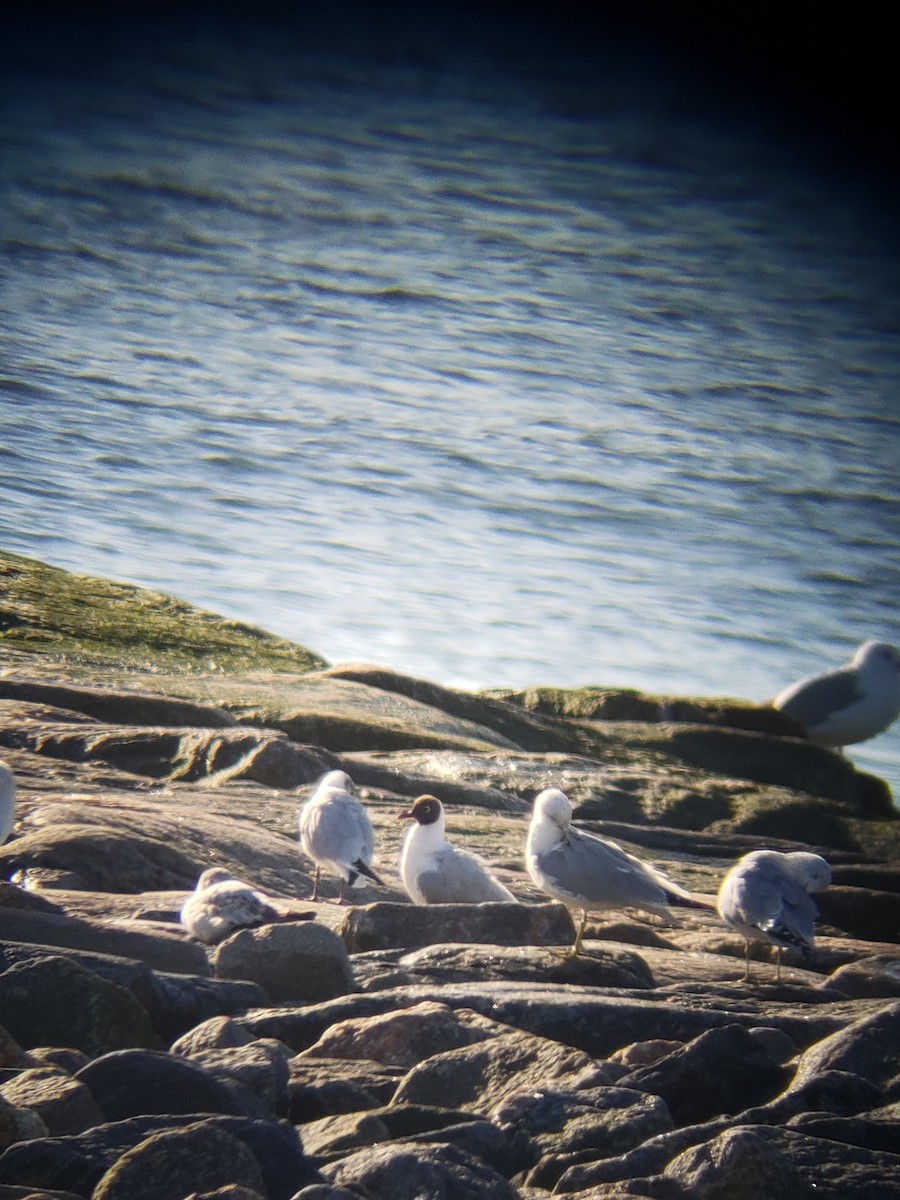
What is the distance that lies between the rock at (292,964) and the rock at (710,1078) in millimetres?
1171

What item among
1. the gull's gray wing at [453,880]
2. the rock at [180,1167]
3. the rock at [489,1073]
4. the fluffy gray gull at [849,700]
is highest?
the rock at [180,1167]

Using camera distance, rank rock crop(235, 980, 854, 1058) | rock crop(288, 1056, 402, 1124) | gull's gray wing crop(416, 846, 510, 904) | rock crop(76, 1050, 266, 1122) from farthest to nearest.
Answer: gull's gray wing crop(416, 846, 510, 904), rock crop(235, 980, 854, 1058), rock crop(288, 1056, 402, 1124), rock crop(76, 1050, 266, 1122)

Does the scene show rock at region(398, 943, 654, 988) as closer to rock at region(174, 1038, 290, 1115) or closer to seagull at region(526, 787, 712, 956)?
seagull at region(526, 787, 712, 956)

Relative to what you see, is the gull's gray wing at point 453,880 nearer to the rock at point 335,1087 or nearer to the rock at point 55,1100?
the rock at point 335,1087

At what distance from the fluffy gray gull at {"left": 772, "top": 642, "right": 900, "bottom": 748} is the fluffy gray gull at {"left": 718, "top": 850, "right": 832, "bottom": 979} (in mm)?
6342

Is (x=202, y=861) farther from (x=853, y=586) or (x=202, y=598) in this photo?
(x=853, y=586)

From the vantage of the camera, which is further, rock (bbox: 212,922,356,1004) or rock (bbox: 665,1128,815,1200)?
rock (bbox: 212,922,356,1004)

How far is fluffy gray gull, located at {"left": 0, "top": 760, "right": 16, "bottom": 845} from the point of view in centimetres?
576

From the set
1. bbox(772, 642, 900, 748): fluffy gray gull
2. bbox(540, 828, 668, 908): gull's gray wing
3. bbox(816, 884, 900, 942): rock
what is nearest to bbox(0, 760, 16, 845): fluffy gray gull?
bbox(540, 828, 668, 908): gull's gray wing

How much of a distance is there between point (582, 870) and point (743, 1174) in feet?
9.01

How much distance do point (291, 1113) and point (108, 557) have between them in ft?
37.6

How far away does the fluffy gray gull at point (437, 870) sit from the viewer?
22.0ft

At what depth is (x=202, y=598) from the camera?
1466 cm

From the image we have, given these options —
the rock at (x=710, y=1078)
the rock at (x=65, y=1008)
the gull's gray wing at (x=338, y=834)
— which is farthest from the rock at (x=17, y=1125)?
the gull's gray wing at (x=338, y=834)
